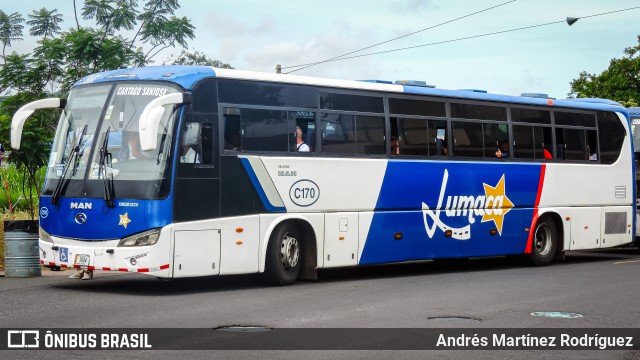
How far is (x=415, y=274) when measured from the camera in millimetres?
19891

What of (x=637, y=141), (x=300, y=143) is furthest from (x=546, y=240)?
(x=300, y=143)

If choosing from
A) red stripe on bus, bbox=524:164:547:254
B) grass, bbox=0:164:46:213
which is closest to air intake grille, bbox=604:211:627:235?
red stripe on bus, bbox=524:164:547:254

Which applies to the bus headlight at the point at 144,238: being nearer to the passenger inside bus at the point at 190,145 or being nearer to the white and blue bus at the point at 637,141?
the passenger inside bus at the point at 190,145

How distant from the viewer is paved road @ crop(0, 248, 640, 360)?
1198 cm

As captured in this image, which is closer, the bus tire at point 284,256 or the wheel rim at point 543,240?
the bus tire at point 284,256

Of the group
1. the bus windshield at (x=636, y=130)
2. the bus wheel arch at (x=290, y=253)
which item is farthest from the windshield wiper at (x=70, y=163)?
the bus windshield at (x=636, y=130)

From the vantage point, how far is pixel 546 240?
2281cm

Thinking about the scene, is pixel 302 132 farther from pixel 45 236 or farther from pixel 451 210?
pixel 45 236

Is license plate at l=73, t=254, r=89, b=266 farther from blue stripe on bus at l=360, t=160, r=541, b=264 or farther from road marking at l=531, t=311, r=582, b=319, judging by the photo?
road marking at l=531, t=311, r=582, b=319

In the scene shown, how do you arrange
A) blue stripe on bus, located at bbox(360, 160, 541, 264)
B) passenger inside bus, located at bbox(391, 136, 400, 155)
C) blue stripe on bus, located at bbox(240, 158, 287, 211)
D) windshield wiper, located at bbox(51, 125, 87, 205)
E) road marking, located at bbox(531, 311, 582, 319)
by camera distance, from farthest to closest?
passenger inside bus, located at bbox(391, 136, 400, 155) < blue stripe on bus, located at bbox(360, 160, 541, 264) < blue stripe on bus, located at bbox(240, 158, 287, 211) < windshield wiper, located at bbox(51, 125, 87, 205) < road marking, located at bbox(531, 311, 582, 319)

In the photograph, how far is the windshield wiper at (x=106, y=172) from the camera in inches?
594

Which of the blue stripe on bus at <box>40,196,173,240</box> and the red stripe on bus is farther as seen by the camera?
the red stripe on bus

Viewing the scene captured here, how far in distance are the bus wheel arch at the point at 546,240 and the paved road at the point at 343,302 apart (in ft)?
6.59

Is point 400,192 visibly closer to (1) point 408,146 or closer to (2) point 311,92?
(1) point 408,146
